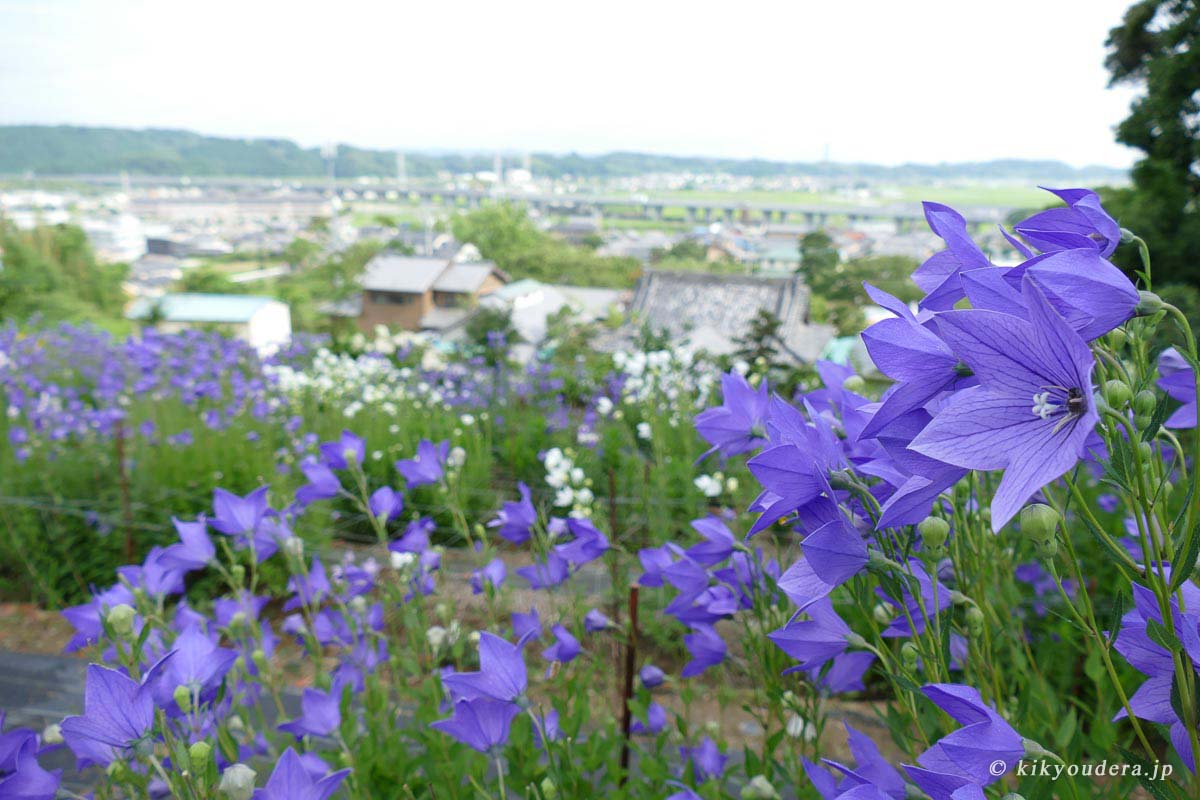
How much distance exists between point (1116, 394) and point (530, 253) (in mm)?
50210

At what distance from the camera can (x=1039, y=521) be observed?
1.68ft

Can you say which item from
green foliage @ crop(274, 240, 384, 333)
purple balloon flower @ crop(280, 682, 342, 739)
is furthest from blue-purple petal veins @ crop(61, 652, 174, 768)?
green foliage @ crop(274, 240, 384, 333)

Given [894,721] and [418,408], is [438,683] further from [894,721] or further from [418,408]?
[418,408]

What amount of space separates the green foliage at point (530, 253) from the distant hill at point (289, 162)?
68779 millimetres

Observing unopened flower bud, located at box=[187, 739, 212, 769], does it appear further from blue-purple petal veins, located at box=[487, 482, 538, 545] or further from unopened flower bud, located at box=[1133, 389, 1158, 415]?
unopened flower bud, located at box=[1133, 389, 1158, 415]

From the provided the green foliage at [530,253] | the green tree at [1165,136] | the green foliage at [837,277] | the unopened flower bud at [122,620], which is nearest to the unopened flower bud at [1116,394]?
the unopened flower bud at [122,620]

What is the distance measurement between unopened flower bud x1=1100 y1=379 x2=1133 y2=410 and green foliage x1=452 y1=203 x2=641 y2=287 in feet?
152

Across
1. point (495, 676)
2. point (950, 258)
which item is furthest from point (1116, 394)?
point (495, 676)

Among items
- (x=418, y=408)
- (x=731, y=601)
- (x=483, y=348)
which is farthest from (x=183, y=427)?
(x=731, y=601)

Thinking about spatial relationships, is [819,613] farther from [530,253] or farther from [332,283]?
[530,253]

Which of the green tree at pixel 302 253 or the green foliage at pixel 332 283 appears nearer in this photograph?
the green foliage at pixel 332 283

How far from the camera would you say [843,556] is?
22.5 inches

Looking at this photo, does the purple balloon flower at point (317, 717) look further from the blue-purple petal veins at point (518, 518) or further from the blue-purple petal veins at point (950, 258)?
the blue-purple petal veins at point (950, 258)

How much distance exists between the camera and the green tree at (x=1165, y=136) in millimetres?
4629
